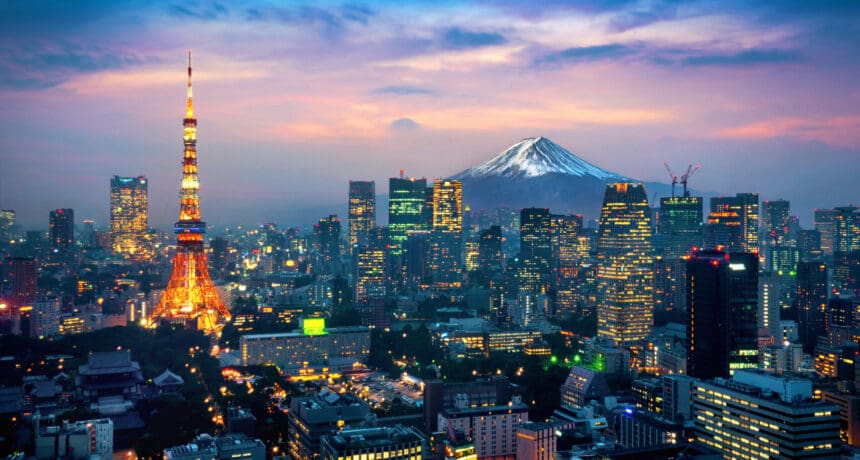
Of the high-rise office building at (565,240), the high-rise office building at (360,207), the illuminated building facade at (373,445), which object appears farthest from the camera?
the high-rise office building at (360,207)

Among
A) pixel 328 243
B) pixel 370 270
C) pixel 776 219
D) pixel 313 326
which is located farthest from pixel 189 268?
pixel 776 219

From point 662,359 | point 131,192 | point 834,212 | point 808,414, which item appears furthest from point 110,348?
point 834,212

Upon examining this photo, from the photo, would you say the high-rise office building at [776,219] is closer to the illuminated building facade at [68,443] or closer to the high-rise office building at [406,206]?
the high-rise office building at [406,206]

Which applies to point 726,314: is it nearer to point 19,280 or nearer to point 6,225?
point 6,225

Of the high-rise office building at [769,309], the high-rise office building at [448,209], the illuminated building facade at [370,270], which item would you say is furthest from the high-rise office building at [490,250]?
the high-rise office building at [769,309]

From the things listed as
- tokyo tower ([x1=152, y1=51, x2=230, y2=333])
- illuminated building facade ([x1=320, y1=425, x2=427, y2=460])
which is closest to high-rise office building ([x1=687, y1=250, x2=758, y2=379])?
illuminated building facade ([x1=320, y1=425, x2=427, y2=460])

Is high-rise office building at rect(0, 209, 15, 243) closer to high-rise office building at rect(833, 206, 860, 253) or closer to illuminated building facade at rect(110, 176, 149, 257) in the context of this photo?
illuminated building facade at rect(110, 176, 149, 257)
